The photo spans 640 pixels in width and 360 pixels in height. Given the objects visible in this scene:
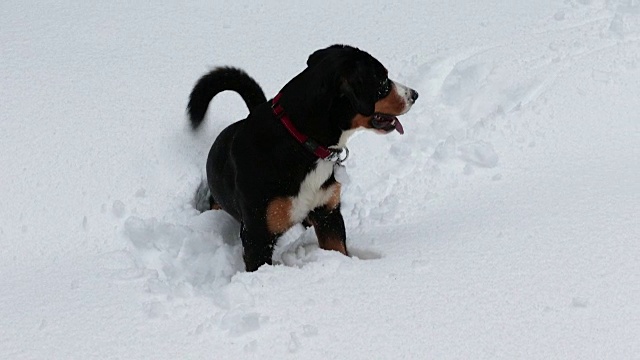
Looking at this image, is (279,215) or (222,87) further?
(222,87)

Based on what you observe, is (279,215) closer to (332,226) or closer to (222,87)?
(332,226)

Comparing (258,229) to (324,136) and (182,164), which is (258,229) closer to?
(324,136)

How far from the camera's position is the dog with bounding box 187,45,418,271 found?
2.94 m

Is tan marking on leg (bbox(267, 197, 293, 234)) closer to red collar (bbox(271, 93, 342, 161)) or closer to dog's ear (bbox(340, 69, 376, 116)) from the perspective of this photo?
red collar (bbox(271, 93, 342, 161))

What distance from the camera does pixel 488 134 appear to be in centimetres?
412

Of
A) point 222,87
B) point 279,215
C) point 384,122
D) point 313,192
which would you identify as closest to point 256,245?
point 279,215

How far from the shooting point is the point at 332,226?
3.42m

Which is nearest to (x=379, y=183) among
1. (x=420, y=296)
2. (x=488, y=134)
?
(x=488, y=134)

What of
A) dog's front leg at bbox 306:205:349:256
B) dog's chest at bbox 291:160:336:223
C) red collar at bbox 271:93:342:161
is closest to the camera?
red collar at bbox 271:93:342:161

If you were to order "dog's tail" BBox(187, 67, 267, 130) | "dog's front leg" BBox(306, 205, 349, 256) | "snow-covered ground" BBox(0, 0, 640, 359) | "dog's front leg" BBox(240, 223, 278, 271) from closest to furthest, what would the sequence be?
"snow-covered ground" BBox(0, 0, 640, 359) → "dog's front leg" BBox(240, 223, 278, 271) → "dog's front leg" BBox(306, 205, 349, 256) → "dog's tail" BBox(187, 67, 267, 130)

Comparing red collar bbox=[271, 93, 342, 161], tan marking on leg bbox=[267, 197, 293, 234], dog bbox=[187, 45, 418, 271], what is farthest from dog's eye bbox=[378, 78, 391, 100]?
tan marking on leg bbox=[267, 197, 293, 234]

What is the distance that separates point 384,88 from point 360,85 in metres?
0.21

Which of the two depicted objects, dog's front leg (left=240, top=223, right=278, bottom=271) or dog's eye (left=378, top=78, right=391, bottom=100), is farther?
dog's front leg (left=240, top=223, right=278, bottom=271)

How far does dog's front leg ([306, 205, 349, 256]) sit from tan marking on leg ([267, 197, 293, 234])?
18 cm
